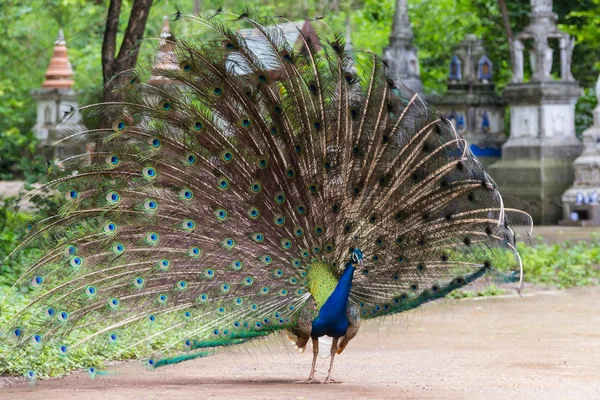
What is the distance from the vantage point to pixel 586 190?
20375 mm

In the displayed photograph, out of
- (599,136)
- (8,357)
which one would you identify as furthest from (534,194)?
(8,357)

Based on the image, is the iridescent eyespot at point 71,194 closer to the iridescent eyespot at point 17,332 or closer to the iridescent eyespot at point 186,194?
the iridescent eyespot at point 186,194

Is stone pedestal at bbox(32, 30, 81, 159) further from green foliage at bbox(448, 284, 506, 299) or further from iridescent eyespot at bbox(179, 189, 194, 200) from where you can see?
iridescent eyespot at bbox(179, 189, 194, 200)

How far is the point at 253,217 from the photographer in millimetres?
7758

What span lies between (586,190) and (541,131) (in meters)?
1.53

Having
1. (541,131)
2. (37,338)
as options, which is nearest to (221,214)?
(37,338)

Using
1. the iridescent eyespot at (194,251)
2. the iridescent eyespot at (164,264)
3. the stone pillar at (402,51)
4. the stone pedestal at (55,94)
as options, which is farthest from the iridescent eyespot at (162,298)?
the stone pedestal at (55,94)

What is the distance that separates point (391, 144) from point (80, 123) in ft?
7.38

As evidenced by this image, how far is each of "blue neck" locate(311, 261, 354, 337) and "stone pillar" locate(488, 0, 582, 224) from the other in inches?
545

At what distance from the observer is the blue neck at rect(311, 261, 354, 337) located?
24.2 feet

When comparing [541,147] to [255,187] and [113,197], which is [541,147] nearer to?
[255,187]

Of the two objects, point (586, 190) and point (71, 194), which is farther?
point (586, 190)

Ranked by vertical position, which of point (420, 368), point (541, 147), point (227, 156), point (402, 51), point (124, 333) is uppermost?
point (227, 156)

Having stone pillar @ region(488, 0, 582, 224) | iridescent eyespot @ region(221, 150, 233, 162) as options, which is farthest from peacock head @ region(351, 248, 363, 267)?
stone pillar @ region(488, 0, 582, 224)
